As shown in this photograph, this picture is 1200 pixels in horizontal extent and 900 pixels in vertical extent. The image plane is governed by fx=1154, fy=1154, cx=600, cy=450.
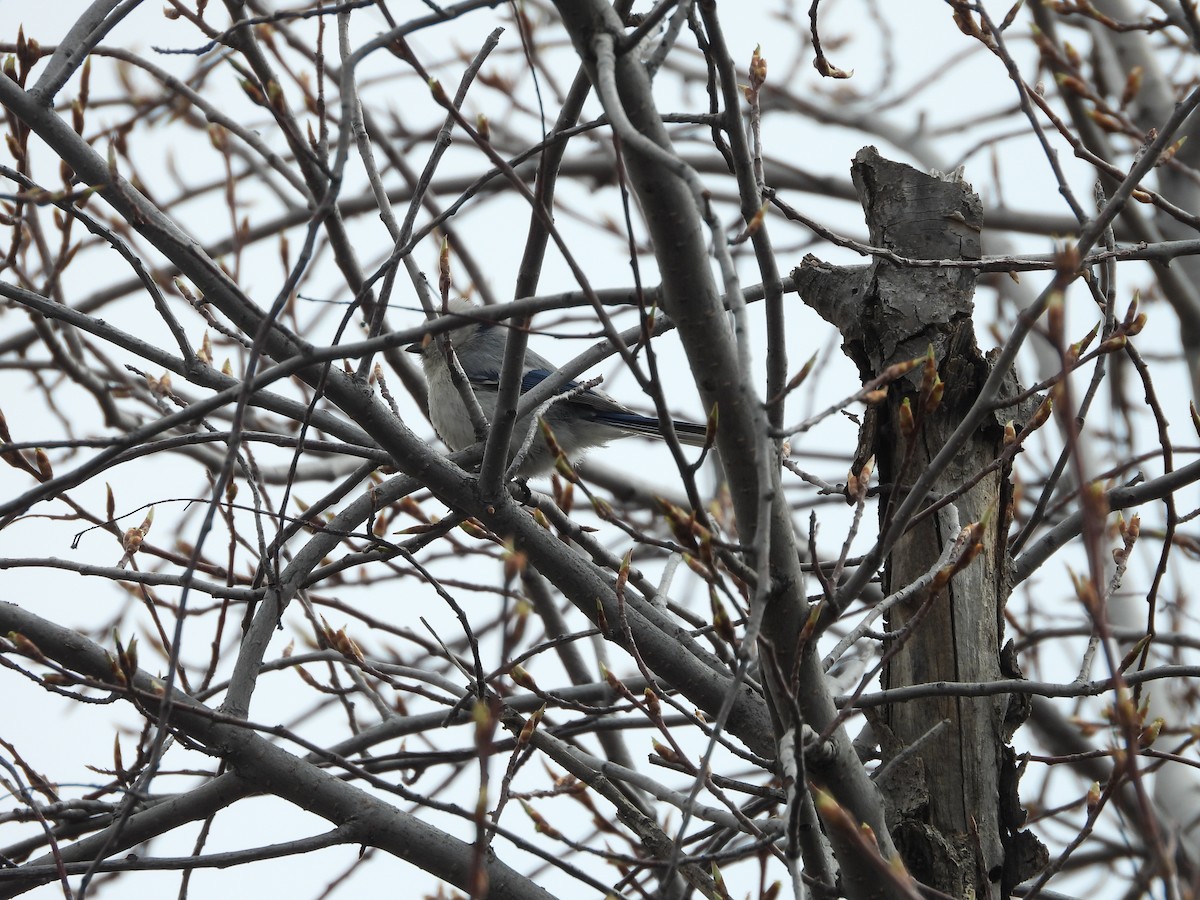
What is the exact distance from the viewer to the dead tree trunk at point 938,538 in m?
2.79

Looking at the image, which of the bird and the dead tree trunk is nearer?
the dead tree trunk

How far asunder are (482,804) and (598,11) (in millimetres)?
1351

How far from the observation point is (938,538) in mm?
3010

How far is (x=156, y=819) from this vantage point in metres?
2.80

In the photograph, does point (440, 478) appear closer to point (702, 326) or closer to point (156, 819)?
point (702, 326)

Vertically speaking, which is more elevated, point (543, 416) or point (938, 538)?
point (543, 416)

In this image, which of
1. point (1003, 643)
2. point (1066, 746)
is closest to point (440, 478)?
point (1003, 643)

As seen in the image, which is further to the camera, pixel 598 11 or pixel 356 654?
pixel 356 654

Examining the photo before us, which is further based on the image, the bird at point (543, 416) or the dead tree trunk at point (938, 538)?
the bird at point (543, 416)

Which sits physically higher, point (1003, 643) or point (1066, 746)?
point (1066, 746)

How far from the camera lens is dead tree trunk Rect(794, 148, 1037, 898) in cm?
279

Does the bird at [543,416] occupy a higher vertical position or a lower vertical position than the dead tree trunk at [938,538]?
higher

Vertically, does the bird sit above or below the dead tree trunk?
above

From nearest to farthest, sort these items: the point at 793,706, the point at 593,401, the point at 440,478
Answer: the point at 793,706, the point at 440,478, the point at 593,401
